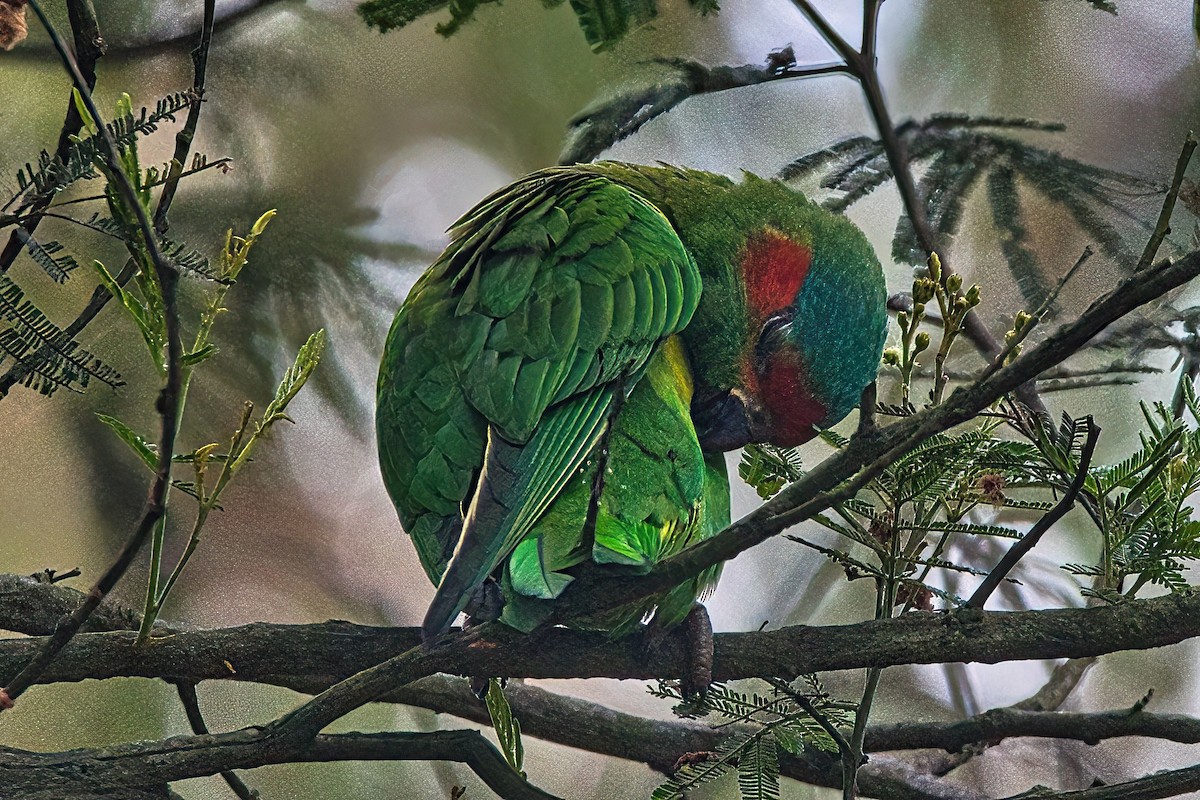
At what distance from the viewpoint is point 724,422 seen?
145cm

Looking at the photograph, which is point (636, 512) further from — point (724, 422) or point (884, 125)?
point (884, 125)

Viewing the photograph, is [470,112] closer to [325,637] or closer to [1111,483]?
[325,637]


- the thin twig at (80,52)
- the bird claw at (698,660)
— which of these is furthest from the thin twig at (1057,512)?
the thin twig at (80,52)

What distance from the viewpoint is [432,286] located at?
1350 mm

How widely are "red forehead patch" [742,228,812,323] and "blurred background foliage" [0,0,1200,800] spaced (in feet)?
1.37

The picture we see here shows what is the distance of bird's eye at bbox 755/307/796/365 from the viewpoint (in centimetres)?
147

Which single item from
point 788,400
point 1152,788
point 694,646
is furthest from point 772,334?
point 1152,788

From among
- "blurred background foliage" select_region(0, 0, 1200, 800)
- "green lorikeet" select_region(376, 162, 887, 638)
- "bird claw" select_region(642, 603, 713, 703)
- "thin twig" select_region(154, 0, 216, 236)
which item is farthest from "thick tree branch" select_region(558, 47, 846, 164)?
"bird claw" select_region(642, 603, 713, 703)

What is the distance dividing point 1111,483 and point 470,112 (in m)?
1.36

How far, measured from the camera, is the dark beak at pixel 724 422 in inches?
56.9

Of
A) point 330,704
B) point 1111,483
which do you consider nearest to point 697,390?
point 1111,483

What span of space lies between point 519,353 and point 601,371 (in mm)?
99

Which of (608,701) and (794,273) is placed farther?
(608,701)

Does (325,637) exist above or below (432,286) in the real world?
below
